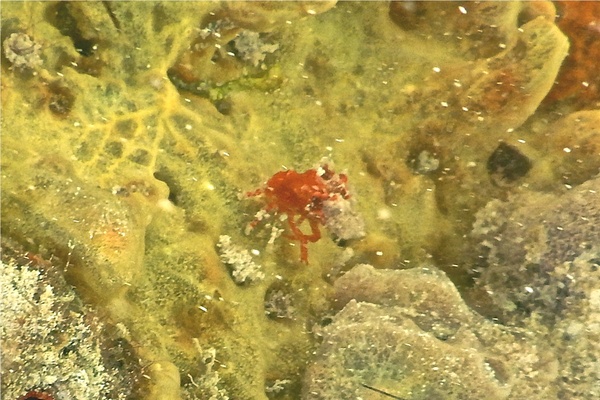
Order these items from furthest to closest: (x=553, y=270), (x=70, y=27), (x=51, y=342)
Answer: (x=70, y=27), (x=553, y=270), (x=51, y=342)

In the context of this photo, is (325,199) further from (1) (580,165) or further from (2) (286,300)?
(1) (580,165)

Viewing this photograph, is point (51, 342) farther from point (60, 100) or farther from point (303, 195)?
point (303, 195)

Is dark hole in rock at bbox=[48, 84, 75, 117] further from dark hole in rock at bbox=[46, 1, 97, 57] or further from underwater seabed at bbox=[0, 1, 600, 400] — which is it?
dark hole in rock at bbox=[46, 1, 97, 57]

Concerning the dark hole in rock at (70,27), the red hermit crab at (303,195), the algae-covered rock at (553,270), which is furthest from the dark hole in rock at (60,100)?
the algae-covered rock at (553,270)

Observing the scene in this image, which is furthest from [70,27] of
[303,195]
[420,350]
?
[420,350]

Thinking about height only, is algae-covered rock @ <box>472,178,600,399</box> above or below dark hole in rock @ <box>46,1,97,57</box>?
below

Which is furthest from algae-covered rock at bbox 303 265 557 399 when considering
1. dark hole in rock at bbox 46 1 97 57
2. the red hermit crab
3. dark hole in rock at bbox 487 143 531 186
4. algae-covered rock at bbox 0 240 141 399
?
dark hole in rock at bbox 46 1 97 57

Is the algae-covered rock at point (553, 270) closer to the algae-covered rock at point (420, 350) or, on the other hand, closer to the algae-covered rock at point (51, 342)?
the algae-covered rock at point (420, 350)
